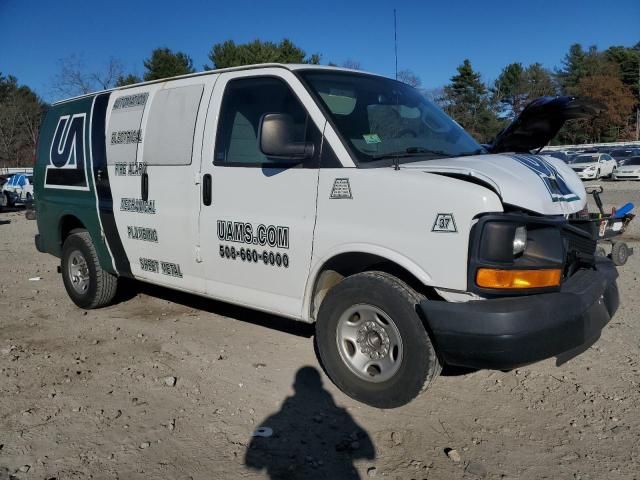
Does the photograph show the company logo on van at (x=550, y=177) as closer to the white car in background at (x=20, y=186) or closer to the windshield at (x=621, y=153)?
the white car in background at (x=20, y=186)

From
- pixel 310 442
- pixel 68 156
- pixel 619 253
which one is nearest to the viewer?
pixel 310 442

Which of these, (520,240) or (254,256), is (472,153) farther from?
(254,256)

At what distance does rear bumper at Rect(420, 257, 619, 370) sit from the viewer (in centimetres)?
287

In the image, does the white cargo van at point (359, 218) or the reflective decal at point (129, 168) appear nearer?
the white cargo van at point (359, 218)

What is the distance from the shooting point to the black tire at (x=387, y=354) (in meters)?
3.15

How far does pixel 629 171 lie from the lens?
28.3 m

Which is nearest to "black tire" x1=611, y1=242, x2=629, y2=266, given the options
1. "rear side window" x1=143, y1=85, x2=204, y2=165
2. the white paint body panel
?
the white paint body panel

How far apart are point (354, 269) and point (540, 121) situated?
228 cm

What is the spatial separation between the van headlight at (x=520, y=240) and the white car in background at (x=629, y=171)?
29.3 metres

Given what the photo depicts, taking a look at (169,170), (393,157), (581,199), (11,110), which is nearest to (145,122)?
Answer: (169,170)

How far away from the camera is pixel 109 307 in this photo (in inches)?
239

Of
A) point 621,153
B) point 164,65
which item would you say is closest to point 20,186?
point 164,65

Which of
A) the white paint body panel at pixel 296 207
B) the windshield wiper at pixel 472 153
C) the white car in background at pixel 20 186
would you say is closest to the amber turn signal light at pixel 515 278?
the white paint body panel at pixel 296 207

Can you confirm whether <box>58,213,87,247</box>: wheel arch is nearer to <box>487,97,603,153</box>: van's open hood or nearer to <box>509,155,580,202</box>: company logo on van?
<box>487,97,603,153</box>: van's open hood
